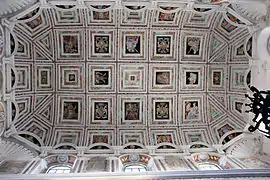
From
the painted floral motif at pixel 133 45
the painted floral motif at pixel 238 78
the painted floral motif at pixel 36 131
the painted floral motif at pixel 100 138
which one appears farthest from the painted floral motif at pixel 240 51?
the painted floral motif at pixel 36 131

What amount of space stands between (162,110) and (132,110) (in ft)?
5.89

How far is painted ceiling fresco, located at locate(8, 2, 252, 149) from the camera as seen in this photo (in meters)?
14.5

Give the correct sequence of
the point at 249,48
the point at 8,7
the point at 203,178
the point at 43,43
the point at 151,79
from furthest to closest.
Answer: the point at 151,79, the point at 43,43, the point at 249,48, the point at 8,7, the point at 203,178

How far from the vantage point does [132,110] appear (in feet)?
51.9

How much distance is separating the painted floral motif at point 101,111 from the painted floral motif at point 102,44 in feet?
10.3

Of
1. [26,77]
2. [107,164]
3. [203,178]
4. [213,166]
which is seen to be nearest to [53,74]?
[26,77]

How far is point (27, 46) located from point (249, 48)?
38.4ft

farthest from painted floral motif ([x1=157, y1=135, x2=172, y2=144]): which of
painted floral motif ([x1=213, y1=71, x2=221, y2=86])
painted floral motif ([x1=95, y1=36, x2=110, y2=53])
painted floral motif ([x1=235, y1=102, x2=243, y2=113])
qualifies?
painted floral motif ([x1=95, y1=36, x2=110, y2=53])

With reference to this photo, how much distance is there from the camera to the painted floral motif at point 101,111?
15.7 metres

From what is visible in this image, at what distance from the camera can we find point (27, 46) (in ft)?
47.0

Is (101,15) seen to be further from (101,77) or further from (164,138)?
(164,138)

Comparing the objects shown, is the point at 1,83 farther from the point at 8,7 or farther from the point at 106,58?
the point at 106,58

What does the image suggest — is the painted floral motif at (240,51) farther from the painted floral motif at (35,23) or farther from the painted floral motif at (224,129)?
the painted floral motif at (35,23)

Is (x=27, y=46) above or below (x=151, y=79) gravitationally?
above
